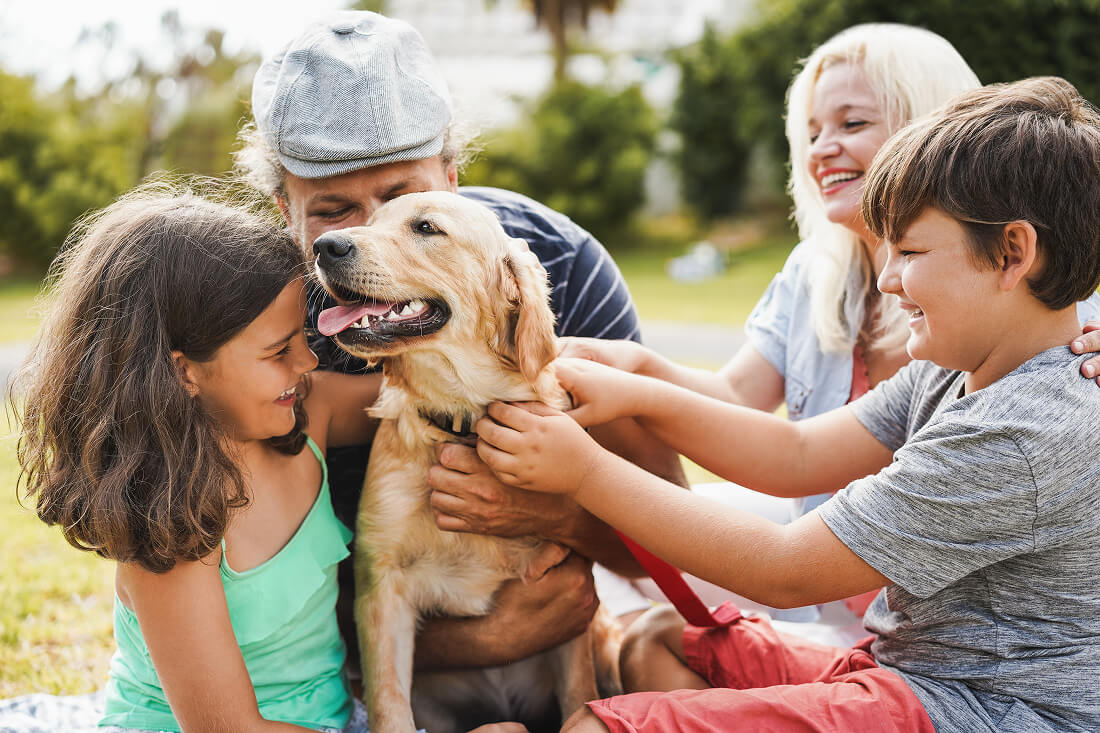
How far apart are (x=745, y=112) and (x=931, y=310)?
20540mm

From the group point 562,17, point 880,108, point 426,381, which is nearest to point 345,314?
point 426,381

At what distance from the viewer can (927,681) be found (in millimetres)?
2092

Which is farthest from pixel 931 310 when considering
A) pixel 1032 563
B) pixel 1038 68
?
pixel 1038 68

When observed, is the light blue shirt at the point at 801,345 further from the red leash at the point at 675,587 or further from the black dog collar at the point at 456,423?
the black dog collar at the point at 456,423

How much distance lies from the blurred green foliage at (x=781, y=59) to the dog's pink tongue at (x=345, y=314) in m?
14.8

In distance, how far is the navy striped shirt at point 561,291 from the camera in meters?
3.08

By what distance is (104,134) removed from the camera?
22531 mm

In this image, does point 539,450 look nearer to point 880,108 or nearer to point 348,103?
point 348,103

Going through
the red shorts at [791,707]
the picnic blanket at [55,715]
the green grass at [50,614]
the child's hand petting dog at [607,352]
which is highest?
the child's hand petting dog at [607,352]

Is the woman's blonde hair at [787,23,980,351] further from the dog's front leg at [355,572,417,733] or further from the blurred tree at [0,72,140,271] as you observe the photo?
the blurred tree at [0,72,140,271]

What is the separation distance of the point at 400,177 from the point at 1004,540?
72.2 inches

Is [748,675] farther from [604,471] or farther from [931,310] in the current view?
[931,310]

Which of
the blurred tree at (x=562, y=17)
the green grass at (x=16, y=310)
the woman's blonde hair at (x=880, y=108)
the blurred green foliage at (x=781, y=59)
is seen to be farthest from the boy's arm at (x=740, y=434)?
the blurred tree at (x=562, y=17)

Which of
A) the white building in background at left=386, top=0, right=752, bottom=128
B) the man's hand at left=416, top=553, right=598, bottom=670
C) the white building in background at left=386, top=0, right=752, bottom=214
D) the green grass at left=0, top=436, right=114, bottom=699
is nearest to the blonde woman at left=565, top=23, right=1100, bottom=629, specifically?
the man's hand at left=416, top=553, right=598, bottom=670
